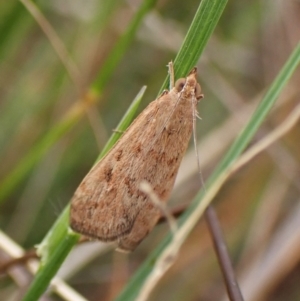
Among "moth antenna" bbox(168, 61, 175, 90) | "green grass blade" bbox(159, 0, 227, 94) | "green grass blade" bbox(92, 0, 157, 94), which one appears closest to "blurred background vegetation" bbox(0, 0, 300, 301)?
"green grass blade" bbox(92, 0, 157, 94)

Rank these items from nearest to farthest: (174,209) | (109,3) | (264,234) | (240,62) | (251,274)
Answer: (174,209) → (109,3) → (251,274) → (264,234) → (240,62)

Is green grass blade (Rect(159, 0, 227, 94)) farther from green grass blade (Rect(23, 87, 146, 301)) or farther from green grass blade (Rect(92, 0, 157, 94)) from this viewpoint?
green grass blade (Rect(92, 0, 157, 94))

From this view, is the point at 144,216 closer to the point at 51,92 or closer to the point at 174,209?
the point at 174,209

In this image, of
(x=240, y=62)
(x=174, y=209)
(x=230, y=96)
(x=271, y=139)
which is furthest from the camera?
(x=240, y=62)

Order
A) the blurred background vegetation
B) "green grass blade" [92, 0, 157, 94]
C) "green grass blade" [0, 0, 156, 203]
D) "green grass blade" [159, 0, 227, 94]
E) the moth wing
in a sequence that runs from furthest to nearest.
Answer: the blurred background vegetation
"green grass blade" [0, 0, 156, 203]
"green grass blade" [92, 0, 157, 94]
the moth wing
"green grass blade" [159, 0, 227, 94]

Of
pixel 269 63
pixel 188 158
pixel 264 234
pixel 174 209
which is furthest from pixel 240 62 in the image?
pixel 174 209

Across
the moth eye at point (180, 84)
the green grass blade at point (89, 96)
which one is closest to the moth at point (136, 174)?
the moth eye at point (180, 84)

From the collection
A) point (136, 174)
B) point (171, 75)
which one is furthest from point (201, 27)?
point (136, 174)
